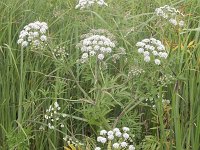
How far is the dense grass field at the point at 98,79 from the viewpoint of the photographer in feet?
7.54

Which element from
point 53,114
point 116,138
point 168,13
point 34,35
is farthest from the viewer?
point 53,114

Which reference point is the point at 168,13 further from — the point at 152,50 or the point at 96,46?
the point at 96,46

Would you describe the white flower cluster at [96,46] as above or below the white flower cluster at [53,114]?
above

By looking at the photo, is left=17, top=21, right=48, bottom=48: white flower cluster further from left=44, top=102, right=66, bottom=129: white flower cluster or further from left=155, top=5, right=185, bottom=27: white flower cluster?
left=155, top=5, right=185, bottom=27: white flower cluster

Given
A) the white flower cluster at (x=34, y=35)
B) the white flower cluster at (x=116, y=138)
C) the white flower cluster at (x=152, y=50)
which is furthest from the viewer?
the white flower cluster at (x=34, y=35)

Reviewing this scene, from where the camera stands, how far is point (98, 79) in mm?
2387

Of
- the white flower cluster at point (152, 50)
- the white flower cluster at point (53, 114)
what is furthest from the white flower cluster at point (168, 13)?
the white flower cluster at point (53, 114)

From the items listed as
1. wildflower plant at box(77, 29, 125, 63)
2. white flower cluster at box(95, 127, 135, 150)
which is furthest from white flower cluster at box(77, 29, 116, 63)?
white flower cluster at box(95, 127, 135, 150)

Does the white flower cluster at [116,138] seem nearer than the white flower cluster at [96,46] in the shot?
Yes

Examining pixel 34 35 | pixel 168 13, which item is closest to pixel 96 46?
pixel 34 35

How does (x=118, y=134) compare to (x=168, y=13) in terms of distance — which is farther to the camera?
(x=168, y=13)

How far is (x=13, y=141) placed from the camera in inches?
97.2

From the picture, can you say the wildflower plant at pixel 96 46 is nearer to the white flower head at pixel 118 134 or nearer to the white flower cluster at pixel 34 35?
the white flower cluster at pixel 34 35

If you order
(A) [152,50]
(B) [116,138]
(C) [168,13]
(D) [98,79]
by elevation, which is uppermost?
(C) [168,13]
